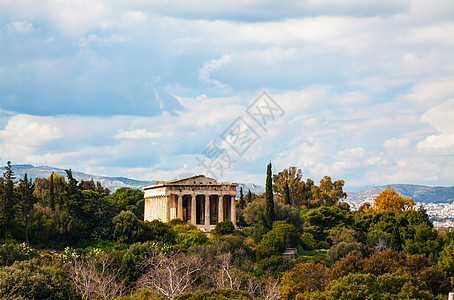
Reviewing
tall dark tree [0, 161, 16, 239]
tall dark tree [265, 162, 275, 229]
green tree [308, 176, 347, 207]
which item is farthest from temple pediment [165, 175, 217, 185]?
green tree [308, 176, 347, 207]

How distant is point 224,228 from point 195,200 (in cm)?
909

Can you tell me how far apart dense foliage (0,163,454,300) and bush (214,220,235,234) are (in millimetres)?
118

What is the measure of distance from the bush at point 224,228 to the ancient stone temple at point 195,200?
3.16m

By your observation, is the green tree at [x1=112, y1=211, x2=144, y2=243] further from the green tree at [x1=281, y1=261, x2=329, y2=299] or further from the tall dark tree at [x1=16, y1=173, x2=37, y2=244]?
the green tree at [x1=281, y1=261, x2=329, y2=299]

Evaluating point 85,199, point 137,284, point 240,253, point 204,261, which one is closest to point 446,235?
point 240,253

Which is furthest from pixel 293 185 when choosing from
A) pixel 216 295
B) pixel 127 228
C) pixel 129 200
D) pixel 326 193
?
pixel 216 295

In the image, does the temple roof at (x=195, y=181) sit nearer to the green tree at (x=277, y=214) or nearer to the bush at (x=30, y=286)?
the green tree at (x=277, y=214)

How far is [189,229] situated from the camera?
7131 centimetres

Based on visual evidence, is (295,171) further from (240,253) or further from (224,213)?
(240,253)

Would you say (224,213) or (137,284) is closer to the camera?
(137,284)

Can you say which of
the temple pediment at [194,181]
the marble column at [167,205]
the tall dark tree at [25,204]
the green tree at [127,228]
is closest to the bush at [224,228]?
the marble column at [167,205]

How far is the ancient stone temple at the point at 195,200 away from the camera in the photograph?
256 ft

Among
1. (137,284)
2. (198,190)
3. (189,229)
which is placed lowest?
(137,284)

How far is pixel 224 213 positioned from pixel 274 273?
2495 centimetres
